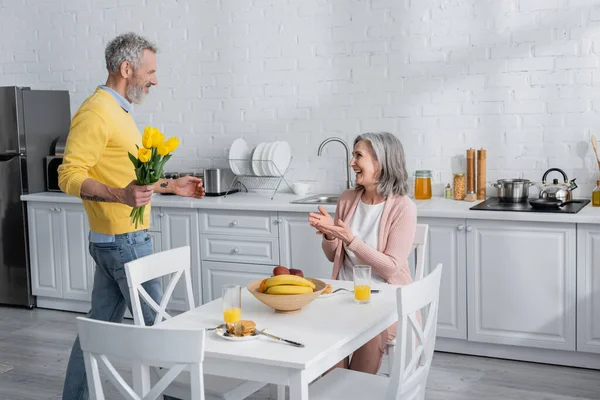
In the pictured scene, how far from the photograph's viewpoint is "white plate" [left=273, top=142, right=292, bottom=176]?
4969 millimetres

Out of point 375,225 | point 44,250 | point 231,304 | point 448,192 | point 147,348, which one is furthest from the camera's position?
point 44,250

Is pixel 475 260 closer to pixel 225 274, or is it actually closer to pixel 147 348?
pixel 225 274

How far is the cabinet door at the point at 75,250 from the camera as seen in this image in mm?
5309

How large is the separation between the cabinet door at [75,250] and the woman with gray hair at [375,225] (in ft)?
8.26

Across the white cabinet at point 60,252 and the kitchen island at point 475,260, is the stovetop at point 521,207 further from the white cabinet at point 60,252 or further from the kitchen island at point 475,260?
the white cabinet at point 60,252

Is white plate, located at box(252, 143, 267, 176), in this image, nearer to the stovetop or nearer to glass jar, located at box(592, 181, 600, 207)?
the stovetop

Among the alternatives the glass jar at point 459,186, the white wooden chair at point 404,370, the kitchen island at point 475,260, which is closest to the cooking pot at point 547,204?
the kitchen island at point 475,260

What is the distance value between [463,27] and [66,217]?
291 cm

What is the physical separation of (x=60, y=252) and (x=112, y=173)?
8.32ft

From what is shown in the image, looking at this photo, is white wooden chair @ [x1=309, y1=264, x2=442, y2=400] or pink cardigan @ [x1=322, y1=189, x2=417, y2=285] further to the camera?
pink cardigan @ [x1=322, y1=189, x2=417, y2=285]

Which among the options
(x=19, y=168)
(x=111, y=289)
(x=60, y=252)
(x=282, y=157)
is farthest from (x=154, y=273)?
(x=19, y=168)

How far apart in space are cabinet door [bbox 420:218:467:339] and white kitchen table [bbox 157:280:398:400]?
1.34 meters

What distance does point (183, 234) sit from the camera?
4898 millimetres

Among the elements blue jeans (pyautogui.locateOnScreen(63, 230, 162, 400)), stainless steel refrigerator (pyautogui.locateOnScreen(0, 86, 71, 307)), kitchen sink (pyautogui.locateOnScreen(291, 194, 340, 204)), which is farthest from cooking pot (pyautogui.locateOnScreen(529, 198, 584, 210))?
stainless steel refrigerator (pyautogui.locateOnScreen(0, 86, 71, 307))
